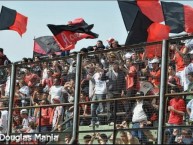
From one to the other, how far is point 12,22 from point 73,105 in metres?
9.74

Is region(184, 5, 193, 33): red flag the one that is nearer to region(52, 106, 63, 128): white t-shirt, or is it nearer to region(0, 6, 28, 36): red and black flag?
region(52, 106, 63, 128): white t-shirt

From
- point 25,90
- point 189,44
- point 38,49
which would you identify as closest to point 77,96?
point 25,90

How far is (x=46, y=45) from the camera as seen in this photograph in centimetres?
2614

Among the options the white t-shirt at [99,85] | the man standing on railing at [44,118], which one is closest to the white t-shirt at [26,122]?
the man standing on railing at [44,118]

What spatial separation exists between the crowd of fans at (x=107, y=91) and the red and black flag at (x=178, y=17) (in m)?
3.19

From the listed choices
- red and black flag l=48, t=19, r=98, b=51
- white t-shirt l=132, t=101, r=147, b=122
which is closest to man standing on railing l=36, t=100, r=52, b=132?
white t-shirt l=132, t=101, r=147, b=122

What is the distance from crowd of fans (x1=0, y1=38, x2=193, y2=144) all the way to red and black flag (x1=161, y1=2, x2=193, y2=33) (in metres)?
3.19

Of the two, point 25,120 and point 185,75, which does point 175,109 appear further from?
point 25,120

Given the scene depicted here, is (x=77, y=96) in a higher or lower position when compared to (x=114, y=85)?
lower

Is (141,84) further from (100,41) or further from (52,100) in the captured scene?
(100,41)

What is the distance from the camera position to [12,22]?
24953mm

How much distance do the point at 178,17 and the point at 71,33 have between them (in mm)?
5388

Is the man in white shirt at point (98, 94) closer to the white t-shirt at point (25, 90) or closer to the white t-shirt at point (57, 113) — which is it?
the white t-shirt at point (57, 113)

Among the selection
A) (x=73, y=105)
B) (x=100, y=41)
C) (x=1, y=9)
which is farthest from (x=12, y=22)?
(x=73, y=105)
